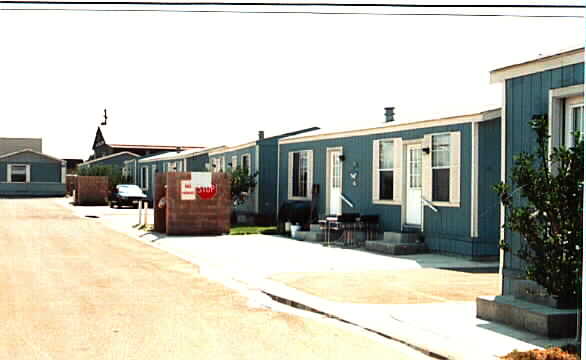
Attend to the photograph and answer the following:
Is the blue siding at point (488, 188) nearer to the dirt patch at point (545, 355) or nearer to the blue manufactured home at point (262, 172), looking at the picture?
the dirt patch at point (545, 355)

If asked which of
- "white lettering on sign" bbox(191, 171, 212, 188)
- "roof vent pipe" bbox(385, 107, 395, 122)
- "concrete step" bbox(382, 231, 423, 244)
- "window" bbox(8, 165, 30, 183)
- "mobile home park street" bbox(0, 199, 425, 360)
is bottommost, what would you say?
"mobile home park street" bbox(0, 199, 425, 360)

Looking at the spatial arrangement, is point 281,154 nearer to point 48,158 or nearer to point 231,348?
point 231,348

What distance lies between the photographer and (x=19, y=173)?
60344mm

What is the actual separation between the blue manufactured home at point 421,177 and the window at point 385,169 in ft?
0.08

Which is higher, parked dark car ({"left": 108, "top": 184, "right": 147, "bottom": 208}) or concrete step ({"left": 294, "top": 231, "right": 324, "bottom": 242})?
parked dark car ({"left": 108, "top": 184, "right": 147, "bottom": 208})

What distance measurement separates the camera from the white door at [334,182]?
21.6 m

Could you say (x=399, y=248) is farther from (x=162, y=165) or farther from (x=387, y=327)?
(x=162, y=165)

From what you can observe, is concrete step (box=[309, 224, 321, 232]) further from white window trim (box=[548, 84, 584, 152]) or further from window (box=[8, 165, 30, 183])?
window (box=[8, 165, 30, 183])

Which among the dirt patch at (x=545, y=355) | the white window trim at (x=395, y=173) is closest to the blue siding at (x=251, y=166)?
the white window trim at (x=395, y=173)

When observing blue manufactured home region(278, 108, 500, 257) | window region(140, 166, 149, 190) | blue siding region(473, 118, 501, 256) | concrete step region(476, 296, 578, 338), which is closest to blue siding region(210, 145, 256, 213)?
blue manufactured home region(278, 108, 500, 257)

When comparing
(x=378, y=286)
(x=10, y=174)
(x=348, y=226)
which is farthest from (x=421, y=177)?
(x=10, y=174)

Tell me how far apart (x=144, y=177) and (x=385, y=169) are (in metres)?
29.1

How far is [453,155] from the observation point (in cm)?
1656

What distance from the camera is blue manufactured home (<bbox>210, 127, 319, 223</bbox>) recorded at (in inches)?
1026
